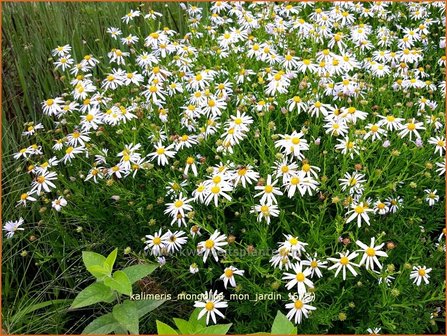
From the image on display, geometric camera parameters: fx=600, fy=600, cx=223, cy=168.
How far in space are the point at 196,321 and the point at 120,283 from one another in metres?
0.32

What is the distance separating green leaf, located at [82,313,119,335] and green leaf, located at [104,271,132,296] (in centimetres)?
19

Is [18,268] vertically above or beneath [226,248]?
beneath

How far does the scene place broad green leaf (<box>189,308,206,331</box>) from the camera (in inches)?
78.0

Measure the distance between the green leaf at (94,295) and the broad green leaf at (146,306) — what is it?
13cm

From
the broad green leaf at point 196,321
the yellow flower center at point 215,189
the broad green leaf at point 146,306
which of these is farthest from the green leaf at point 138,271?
the yellow flower center at point 215,189

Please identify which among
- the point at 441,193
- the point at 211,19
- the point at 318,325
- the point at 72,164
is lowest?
the point at 318,325

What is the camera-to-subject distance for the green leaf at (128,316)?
1.99m

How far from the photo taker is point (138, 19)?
4055mm

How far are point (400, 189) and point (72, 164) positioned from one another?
4.89 feet

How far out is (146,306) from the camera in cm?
216

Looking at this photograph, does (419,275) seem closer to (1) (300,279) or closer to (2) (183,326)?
(1) (300,279)

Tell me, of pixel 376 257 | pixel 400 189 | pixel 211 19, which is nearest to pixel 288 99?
pixel 400 189

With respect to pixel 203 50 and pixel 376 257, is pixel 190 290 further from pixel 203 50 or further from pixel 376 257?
pixel 203 50

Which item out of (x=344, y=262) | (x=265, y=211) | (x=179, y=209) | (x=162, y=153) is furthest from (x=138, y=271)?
(x=344, y=262)
